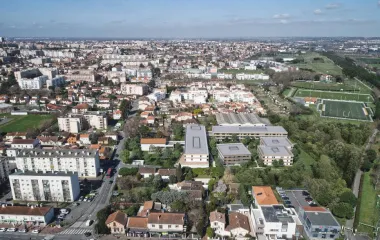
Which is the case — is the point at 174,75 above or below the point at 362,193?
above

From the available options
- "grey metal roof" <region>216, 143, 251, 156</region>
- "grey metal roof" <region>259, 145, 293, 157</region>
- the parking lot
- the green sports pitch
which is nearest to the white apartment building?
"grey metal roof" <region>216, 143, 251, 156</region>

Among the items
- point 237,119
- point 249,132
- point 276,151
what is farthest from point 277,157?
point 237,119

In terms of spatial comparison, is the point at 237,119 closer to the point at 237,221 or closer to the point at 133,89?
the point at 237,221

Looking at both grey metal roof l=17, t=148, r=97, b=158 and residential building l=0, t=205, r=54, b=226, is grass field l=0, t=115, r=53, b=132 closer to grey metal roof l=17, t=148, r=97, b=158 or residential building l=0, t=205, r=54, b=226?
grey metal roof l=17, t=148, r=97, b=158

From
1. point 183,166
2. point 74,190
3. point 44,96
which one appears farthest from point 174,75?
point 74,190

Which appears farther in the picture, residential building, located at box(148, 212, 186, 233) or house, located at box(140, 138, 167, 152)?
house, located at box(140, 138, 167, 152)

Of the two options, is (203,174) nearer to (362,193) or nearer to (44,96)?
(362,193)

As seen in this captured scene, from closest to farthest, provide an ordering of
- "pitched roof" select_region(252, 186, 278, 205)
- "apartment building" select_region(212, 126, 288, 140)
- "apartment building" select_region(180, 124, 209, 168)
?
"pitched roof" select_region(252, 186, 278, 205), "apartment building" select_region(180, 124, 209, 168), "apartment building" select_region(212, 126, 288, 140)
